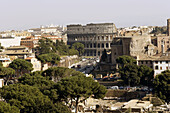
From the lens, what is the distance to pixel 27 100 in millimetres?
43219

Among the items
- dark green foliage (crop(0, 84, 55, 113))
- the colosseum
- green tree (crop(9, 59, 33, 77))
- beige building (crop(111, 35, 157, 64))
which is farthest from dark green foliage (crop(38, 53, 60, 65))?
the colosseum

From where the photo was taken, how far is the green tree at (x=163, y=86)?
56.2 metres

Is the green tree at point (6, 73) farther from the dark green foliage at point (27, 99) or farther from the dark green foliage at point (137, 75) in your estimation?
the dark green foliage at point (27, 99)

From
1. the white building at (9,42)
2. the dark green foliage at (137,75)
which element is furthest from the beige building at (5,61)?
the white building at (9,42)

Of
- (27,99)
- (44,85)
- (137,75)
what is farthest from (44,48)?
(27,99)

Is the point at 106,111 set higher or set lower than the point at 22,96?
lower

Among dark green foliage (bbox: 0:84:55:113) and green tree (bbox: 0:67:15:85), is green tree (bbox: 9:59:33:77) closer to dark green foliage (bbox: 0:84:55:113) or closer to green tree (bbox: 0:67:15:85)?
green tree (bbox: 0:67:15:85)

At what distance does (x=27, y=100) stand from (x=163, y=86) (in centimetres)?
2001

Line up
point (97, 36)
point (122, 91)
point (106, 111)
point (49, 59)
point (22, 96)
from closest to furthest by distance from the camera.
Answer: point (22, 96) → point (106, 111) → point (122, 91) → point (49, 59) → point (97, 36)

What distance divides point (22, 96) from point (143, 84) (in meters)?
26.3

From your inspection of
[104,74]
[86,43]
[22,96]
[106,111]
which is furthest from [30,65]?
[86,43]

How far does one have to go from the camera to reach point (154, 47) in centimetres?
8300

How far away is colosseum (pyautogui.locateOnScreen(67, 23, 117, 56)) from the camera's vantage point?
148250mm

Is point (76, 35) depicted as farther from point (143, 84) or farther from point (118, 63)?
point (143, 84)
